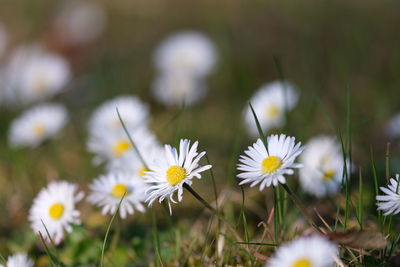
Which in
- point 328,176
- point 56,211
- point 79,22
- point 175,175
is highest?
point 79,22

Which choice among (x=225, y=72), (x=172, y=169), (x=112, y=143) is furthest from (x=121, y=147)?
(x=225, y=72)

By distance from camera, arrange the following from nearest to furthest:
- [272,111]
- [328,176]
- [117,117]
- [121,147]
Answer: [328,176] → [121,147] → [117,117] → [272,111]

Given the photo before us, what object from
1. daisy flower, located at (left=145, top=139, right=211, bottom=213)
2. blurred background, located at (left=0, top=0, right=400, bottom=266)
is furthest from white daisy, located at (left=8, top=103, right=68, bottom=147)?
daisy flower, located at (left=145, top=139, right=211, bottom=213)

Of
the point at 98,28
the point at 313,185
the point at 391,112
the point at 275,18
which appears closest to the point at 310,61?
the point at 391,112

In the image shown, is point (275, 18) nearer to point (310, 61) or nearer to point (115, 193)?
point (310, 61)

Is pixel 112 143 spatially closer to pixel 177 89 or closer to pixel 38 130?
pixel 38 130
